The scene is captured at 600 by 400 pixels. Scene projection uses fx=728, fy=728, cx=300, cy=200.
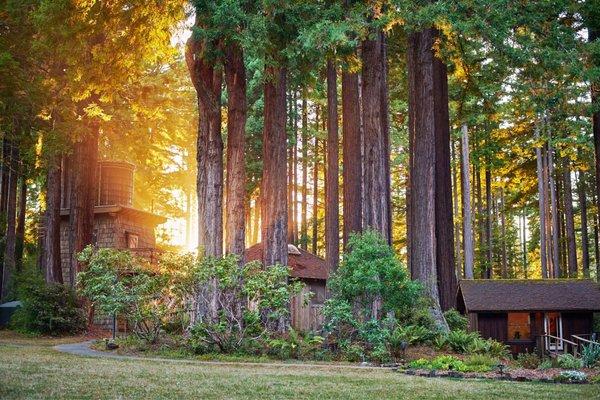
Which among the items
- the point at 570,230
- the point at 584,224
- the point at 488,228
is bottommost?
the point at 570,230

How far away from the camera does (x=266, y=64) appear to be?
18219 mm

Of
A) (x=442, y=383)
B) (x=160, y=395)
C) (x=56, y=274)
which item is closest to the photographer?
(x=160, y=395)

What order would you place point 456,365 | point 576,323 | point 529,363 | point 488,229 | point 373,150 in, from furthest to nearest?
point 488,229 < point 576,323 < point 373,150 < point 529,363 < point 456,365

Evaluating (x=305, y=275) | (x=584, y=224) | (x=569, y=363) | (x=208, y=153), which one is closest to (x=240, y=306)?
(x=208, y=153)

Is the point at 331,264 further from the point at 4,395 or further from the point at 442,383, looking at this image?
the point at 4,395

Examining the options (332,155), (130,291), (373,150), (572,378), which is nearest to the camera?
(572,378)

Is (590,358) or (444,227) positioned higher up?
(444,227)

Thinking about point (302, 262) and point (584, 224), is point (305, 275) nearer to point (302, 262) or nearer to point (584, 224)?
point (302, 262)

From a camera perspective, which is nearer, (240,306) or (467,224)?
(240,306)

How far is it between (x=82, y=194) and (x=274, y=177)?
1096 cm

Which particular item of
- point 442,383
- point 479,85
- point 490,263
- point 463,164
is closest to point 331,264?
point 479,85

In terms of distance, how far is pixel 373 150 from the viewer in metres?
20.4

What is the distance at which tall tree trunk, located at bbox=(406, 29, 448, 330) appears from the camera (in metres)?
20.9

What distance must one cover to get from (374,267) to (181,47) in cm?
910
